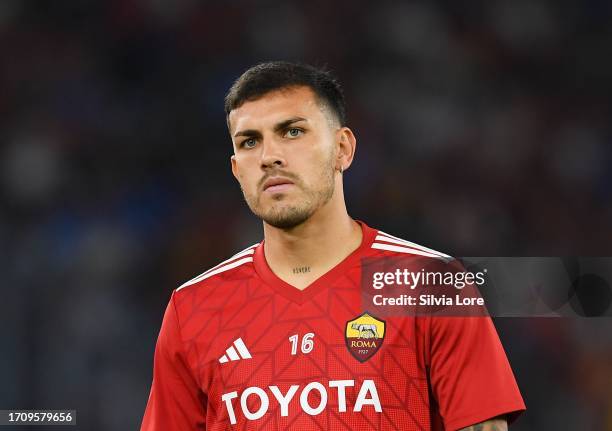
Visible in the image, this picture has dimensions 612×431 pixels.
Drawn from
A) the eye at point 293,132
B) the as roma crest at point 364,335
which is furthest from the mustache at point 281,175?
the as roma crest at point 364,335

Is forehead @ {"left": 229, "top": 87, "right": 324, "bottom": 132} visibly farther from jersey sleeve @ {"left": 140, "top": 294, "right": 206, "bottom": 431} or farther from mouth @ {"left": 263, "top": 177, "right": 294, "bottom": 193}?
jersey sleeve @ {"left": 140, "top": 294, "right": 206, "bottom": 431}

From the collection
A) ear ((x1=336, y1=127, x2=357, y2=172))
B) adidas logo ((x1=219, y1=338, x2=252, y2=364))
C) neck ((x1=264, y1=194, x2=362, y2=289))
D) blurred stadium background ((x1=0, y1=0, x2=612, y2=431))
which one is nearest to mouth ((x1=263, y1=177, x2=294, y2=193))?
neck ((x1=264, y1=194, x2=362, y2=289))

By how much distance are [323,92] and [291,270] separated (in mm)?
627

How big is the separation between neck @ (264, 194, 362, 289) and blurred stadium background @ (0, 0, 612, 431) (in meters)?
2.41

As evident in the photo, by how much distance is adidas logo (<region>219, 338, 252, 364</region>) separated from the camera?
2982 millimetres

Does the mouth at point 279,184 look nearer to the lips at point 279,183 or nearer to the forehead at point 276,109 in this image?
the lips at point 279,183

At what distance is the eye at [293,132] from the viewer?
3.06m

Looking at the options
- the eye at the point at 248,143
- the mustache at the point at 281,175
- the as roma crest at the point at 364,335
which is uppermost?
the eye at the point at 248,143

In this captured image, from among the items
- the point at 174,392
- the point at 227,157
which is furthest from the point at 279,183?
the point at 227,157

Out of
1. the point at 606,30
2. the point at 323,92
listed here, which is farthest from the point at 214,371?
the point at 606,30

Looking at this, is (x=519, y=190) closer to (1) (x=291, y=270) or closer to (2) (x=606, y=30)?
(2) (x=606, y=30)

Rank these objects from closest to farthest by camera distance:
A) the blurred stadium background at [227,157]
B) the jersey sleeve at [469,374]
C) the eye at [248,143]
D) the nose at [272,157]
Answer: the jersey sleeve at [469,374]
the nose at [272,157]
the eye at [248,143]
the blurred stadium background at [227,157]

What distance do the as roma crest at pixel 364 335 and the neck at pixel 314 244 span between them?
0.24m

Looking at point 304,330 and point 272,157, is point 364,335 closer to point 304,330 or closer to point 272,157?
point 304,330
